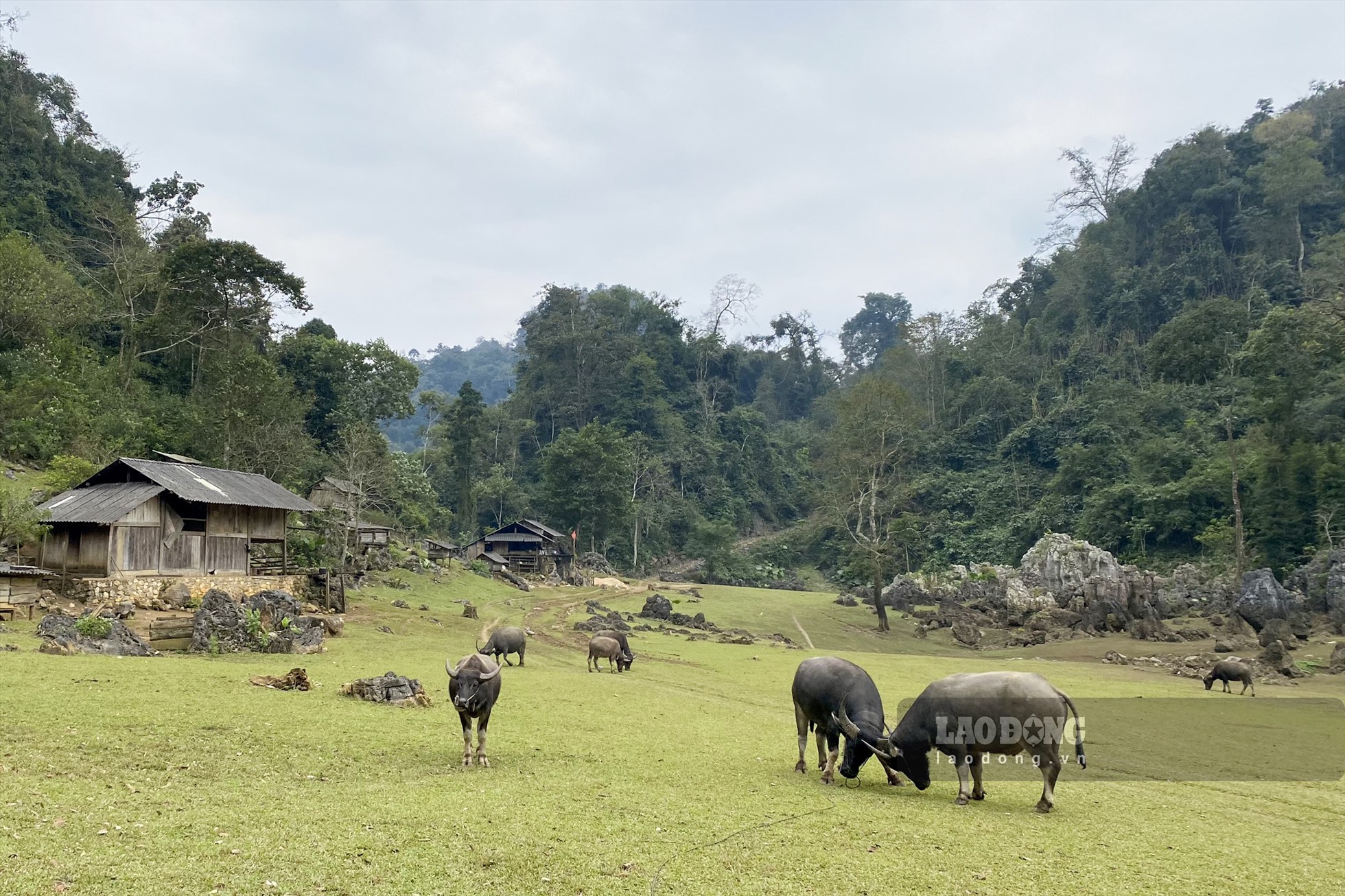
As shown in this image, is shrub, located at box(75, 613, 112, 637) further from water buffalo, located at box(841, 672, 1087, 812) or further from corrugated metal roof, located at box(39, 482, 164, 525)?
water buffalo, located at box(841, 672, 1087, 812)

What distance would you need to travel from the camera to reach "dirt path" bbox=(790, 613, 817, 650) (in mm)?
41859

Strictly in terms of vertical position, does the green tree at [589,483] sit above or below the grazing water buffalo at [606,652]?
above

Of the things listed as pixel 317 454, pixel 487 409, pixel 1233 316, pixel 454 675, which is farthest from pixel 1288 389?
pixel 487 409

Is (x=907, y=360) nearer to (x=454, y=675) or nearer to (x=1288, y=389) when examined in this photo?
(x=1288, y=389)

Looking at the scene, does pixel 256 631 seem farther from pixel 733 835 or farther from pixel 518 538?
pixel 518 538

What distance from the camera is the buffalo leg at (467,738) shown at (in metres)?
11.3

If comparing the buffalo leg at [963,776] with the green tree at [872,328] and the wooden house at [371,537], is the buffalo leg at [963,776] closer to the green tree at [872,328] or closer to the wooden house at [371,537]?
the wooden house at [371,537]

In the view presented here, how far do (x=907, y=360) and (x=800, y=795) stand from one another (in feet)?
310

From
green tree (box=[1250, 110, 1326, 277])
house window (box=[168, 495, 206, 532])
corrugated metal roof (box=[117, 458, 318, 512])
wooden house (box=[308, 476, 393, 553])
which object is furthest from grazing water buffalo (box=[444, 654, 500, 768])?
green tree (box=[1250, 110, 1326, 277])

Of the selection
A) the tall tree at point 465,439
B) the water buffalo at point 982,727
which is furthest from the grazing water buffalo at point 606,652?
the tall tree at point 465,439

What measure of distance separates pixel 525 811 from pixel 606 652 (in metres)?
16.7

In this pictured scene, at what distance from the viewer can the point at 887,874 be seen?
759 centimetres

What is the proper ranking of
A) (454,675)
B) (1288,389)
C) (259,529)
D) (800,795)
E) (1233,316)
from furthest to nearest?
(1233,316) → (1288,389) → (259,529) → (454,675) → (800,795)

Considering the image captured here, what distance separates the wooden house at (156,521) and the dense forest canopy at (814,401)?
7.08m
